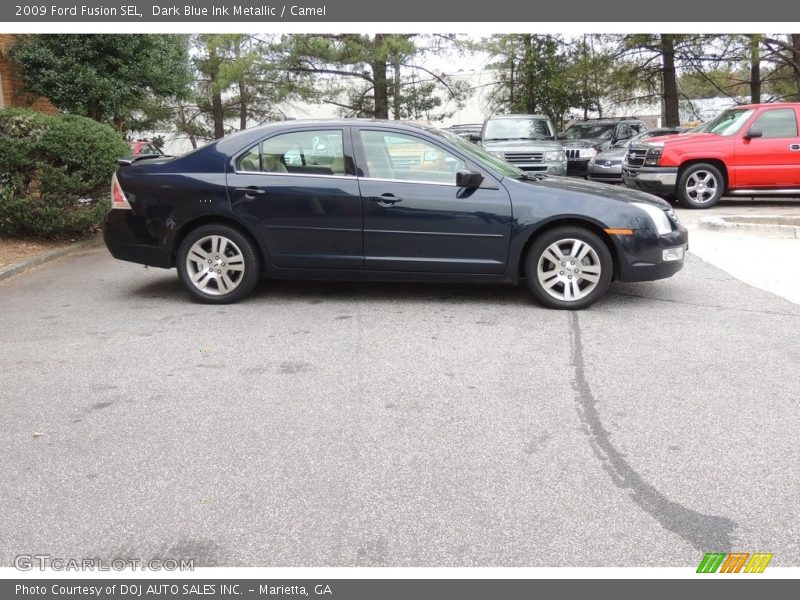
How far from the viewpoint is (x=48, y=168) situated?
936 centimetres

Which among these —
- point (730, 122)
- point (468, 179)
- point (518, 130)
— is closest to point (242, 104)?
point (518, 130)

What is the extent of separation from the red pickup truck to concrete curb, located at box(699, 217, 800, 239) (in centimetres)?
247

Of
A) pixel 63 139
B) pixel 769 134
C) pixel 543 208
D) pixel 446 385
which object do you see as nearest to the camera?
pixel 446 385

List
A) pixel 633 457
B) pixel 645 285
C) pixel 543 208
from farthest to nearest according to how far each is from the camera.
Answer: pixel 645 285 → pixel 543 208 → pixel 633 457

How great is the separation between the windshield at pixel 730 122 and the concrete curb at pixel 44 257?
10.4 metres

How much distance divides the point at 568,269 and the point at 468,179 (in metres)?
1.15

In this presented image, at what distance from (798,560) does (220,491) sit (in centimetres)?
236

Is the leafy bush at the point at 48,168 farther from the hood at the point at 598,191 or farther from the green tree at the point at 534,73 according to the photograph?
the green tree at the point at 534,73

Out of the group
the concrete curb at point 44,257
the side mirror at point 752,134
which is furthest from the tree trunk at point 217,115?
the side mirror at point 752,134

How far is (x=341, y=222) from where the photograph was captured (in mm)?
6652

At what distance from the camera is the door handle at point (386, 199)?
656cm

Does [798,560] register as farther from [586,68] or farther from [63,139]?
[586,68]

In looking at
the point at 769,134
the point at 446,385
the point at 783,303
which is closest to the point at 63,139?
the point at 446,385

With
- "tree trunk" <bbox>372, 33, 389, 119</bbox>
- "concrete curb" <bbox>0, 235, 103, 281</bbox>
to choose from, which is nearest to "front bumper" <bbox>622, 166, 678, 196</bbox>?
"concrete curb" <bbox>0, 235, 103, 281</bbox>
